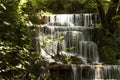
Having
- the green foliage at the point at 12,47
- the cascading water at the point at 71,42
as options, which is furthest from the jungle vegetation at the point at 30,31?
the cascading water at the point at 71,42

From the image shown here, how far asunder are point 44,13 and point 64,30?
2909 mm

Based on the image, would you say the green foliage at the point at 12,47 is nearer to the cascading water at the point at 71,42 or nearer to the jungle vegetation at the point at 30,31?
the jungle vegetation at the point at 30,31

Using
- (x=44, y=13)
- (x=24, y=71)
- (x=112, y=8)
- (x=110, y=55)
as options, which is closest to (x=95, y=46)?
(x=110, y=55)

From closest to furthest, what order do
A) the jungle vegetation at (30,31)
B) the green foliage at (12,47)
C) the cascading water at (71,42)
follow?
1. the green foliage at (12,47)
2. the jungle vegetation at (30,31)
3. the cascading water at (71,42)

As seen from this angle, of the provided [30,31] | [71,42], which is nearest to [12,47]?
[30,31]

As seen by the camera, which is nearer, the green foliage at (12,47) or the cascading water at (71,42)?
the green foliage at (12,47)

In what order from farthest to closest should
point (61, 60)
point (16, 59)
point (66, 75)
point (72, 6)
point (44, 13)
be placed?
point (72, 6), point (44, 13), point (61, 60), point (66, 75), point (16, 59)

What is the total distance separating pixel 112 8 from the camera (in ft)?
45.8

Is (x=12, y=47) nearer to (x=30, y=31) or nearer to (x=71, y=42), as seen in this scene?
(x=30, y=31)

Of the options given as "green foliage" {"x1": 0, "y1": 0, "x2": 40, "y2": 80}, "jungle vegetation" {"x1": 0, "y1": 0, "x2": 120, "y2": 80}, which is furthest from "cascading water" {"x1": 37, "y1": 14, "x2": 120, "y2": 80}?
"green foliage" {"x1": 0, "y1": 0, "x2": 40, "y2": 80}

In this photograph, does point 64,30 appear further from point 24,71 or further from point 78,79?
point 24,71

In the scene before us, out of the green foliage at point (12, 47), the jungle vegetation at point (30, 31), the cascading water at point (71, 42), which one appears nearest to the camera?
the green foliage at point (12, 47)

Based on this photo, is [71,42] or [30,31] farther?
[71,42]

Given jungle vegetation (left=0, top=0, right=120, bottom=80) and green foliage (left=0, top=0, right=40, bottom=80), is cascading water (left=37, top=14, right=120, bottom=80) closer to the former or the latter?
jungle vegetation (left=0, top=0, right=120, bottom=80)
